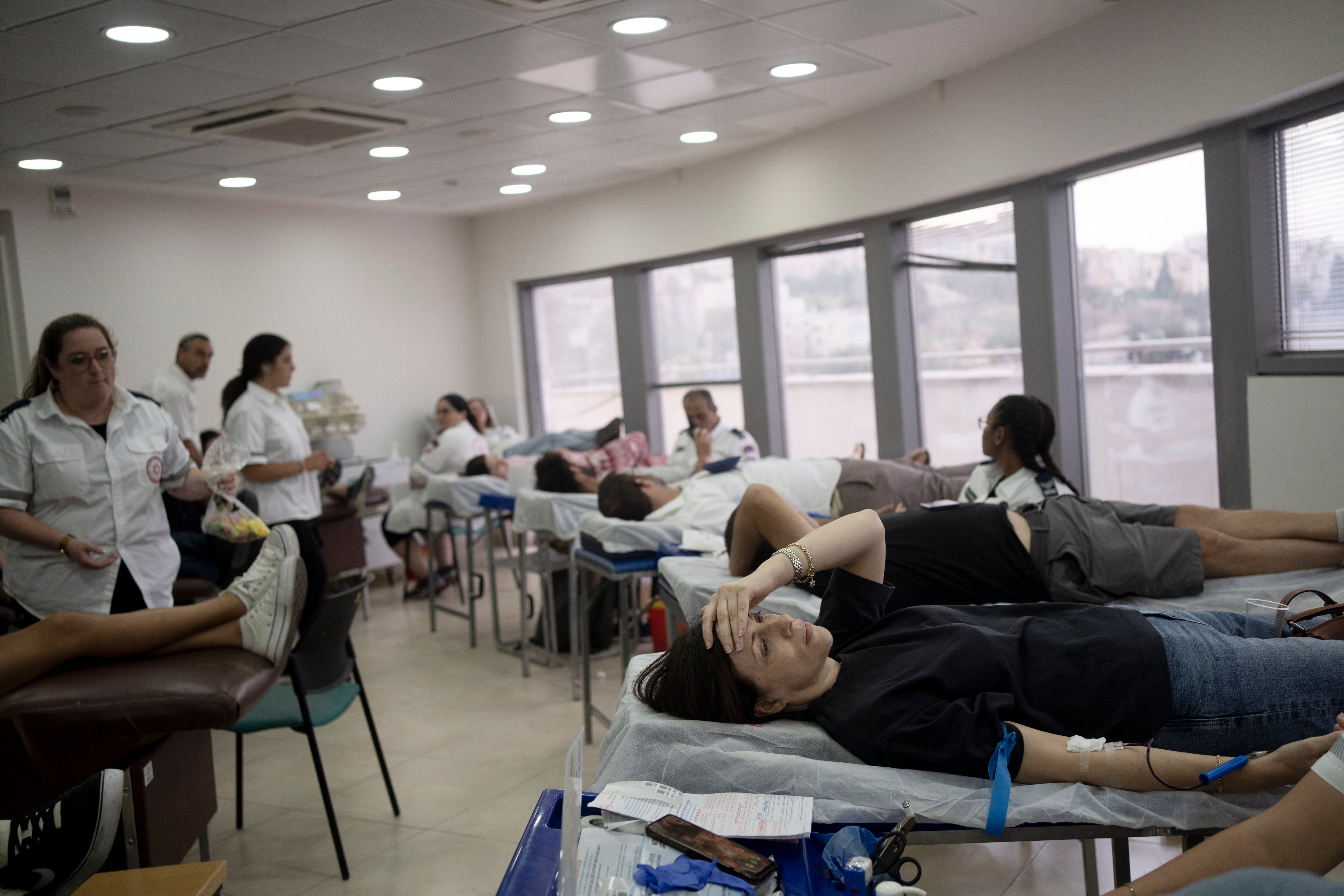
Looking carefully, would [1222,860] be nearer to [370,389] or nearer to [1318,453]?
[1318,453]

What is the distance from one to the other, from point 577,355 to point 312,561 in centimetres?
439

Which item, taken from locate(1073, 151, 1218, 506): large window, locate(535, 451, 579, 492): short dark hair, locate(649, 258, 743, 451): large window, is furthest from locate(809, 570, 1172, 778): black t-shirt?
locate(649, 258, 743, 451): large window

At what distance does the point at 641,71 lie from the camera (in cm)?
414

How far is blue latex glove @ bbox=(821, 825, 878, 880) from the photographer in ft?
4.65

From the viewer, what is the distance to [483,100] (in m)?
4.38

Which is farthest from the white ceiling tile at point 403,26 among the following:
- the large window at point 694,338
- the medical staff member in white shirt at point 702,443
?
the large window at point 694,338

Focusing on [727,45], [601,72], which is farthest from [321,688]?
[727,45]

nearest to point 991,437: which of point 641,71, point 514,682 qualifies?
point 641,71

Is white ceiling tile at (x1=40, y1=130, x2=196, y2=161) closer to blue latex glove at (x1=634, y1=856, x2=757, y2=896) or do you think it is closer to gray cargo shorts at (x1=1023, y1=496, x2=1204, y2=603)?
gray cargo shorts at (x1=1023, y1=496, x2=1204, y2=603)

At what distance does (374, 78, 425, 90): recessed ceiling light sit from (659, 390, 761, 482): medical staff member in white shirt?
2.39m

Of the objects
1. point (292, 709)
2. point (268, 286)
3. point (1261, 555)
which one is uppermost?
point (268, 286)

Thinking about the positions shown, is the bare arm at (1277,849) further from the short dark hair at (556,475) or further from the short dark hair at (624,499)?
the short dark hair at (556,475)

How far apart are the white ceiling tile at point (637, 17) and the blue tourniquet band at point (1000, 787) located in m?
2.66

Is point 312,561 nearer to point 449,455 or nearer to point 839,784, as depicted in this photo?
point 449,455
